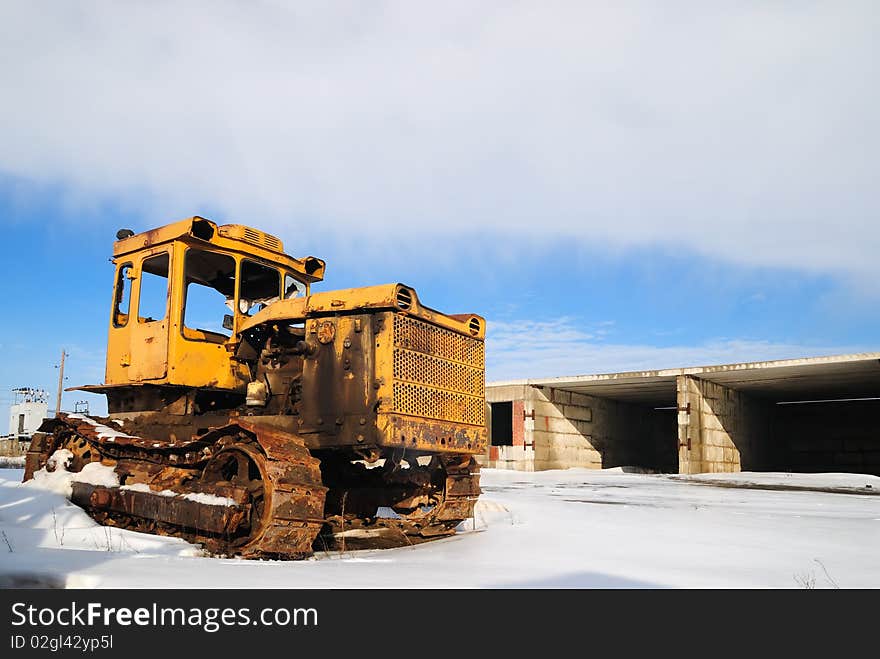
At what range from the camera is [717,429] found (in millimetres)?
26484

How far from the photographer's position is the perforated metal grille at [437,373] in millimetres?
6539

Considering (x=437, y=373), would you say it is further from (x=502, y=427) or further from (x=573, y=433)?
(x=502, y=427)

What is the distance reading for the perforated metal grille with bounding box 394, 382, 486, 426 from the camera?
6.48m

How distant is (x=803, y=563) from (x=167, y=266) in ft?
22.4

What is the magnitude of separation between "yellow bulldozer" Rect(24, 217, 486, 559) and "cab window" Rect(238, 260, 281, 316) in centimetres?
2

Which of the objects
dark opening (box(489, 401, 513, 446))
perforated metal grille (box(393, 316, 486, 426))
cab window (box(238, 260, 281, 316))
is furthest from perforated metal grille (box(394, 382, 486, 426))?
dark opening (box(489, 401, 513, 446))

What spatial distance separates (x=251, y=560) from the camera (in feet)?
18.5

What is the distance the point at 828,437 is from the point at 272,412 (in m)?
33.3

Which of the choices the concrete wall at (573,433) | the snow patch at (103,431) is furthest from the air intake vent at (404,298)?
the concrete wall at (573,433)

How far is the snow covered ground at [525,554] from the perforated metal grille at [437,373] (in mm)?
1273

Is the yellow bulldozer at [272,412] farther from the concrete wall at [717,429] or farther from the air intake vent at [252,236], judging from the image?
the concrete wall at [717,429]

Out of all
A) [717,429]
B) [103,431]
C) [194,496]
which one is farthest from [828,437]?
[194,496]
